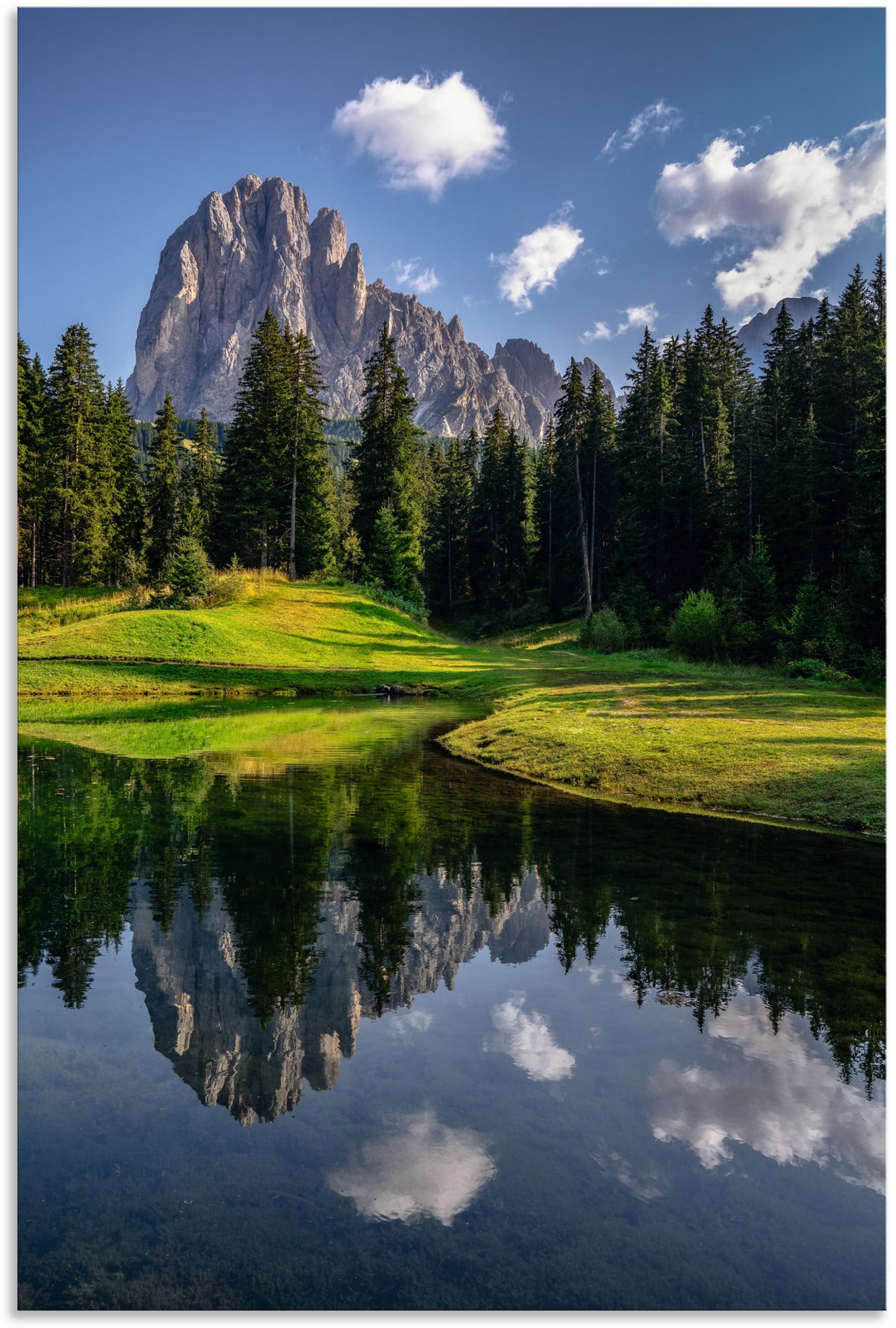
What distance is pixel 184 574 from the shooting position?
38.8 metres

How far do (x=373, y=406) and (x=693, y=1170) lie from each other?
57.6 m

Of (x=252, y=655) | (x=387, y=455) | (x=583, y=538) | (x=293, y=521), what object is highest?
(x=387, y=455)

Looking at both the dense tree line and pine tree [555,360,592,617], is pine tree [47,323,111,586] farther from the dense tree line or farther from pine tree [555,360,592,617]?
pine tree [555,360,592,617]

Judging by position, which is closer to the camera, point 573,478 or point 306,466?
point 306,466

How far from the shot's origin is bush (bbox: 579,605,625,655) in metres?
45.9

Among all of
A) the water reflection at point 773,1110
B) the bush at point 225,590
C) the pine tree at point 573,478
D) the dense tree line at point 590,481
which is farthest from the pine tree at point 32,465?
the water reflection at point 773,1110

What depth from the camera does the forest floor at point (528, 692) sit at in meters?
13.4

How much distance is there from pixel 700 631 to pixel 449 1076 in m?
35.7

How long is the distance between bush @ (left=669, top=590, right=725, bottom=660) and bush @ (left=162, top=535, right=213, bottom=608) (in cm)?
2779

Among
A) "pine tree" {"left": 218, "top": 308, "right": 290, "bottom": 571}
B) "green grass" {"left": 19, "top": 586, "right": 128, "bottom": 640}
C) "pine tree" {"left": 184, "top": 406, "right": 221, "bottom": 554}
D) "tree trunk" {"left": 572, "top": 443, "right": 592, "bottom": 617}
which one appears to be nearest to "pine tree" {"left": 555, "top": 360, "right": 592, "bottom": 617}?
"tree trunk" {"left": 572, "top": 443, "right": 592, "bottom": 617}

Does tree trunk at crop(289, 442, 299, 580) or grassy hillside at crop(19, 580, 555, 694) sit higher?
tree trunk at crop(289, 442, 299, 580)

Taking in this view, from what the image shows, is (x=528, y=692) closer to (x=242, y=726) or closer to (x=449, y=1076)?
(x=242, y=726)

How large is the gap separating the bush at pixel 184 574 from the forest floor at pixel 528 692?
7.00 feet

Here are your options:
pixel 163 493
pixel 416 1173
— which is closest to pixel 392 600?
pixel 163 493
